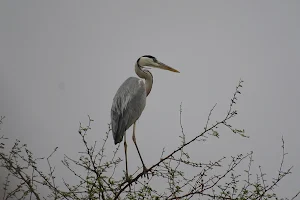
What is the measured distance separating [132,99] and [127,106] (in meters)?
0.10

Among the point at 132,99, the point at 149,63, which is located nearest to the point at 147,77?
the point at 149,63

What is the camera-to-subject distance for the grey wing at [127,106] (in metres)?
3.05

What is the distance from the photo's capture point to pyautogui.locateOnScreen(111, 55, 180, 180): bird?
10.0ft

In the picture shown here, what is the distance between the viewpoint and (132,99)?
3219 millimetres

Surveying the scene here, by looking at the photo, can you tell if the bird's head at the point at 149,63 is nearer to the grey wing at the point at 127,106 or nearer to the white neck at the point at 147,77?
the white neck at the point at 147,77

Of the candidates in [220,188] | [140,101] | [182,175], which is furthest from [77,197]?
[140,101]

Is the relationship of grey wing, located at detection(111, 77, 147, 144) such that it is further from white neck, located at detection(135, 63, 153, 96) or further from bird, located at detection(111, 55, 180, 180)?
white neck, located at detection(135, 63, 153, 96)

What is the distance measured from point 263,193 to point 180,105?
888 millimetres

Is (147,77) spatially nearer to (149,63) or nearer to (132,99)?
(149,63)

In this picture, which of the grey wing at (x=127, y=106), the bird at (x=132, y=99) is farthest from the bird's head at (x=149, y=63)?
the grey wing at (x=127, y=106)

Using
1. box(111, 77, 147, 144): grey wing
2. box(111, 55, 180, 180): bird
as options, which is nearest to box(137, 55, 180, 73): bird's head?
box(111, 55, 180, 180): bird

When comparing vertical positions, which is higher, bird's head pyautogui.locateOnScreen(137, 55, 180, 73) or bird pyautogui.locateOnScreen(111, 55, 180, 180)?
bird's head pyautogui.locateOnScreen(137, 55, 180, 73)

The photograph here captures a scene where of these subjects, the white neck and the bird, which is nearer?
the bird

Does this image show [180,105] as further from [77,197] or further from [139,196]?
[77,197]
